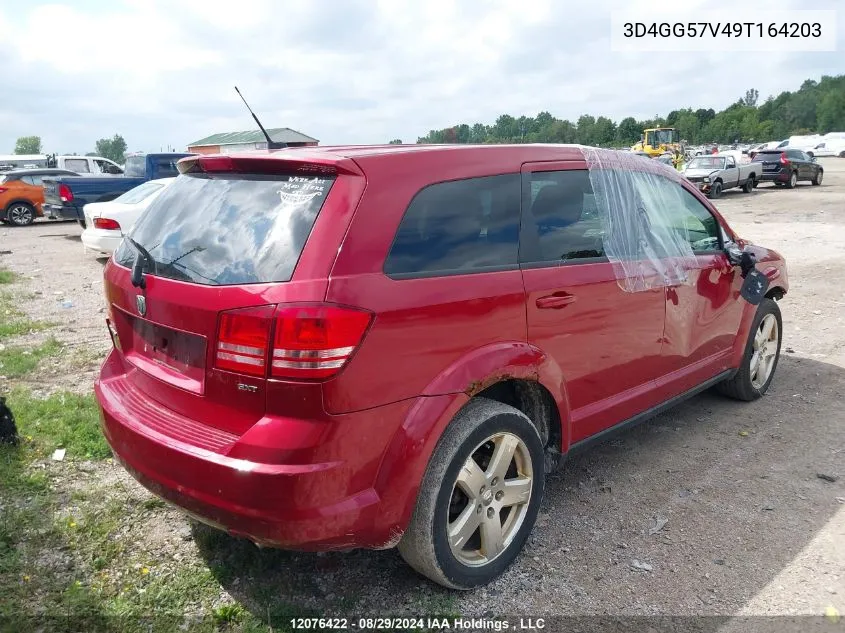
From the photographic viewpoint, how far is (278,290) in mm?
2221

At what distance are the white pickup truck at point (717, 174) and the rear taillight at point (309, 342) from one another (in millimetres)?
24629

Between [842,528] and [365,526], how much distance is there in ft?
8.28

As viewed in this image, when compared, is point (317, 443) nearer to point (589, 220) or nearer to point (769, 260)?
point (589, 220)

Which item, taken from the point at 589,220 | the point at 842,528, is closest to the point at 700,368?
the point at 842,528

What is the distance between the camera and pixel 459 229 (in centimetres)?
269

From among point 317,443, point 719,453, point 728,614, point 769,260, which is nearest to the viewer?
point 317,443

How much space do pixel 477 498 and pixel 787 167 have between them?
97.6 feet

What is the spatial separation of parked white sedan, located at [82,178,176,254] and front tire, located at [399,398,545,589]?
8.82 m

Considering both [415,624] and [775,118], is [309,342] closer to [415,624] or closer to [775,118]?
[415,624]

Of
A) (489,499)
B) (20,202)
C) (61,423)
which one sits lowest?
(61,423)

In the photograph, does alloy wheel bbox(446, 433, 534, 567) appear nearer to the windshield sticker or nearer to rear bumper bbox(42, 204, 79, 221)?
the windshield sticker

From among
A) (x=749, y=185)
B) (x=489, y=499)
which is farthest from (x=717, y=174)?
(x=489, y=499)

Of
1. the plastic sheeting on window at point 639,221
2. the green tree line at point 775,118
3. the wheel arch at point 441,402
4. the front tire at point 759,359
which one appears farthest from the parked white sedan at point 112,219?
the green tree line at point 775,118

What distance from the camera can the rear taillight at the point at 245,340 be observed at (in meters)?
Answer: 2.21
